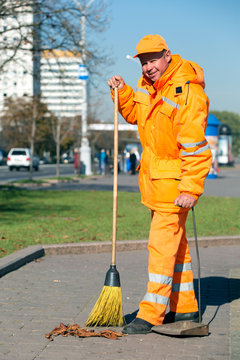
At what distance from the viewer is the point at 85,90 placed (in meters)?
40.1

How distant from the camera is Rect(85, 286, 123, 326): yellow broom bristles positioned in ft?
16.3

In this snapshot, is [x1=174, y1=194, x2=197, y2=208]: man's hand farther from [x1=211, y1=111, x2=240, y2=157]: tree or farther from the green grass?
[x1=211, y1=111, x2=240, y2=157]: tree

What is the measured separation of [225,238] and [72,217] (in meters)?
4.13

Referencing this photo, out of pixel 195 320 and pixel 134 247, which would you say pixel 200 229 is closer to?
pixel 134 247

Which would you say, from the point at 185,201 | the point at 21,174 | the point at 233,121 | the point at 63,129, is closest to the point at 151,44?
the point at 185,201

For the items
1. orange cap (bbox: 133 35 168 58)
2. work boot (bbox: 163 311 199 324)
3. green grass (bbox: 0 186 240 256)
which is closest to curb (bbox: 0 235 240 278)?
green grass (bbox: 0 186 240 256)

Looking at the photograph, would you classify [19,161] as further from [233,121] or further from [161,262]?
[233,121]

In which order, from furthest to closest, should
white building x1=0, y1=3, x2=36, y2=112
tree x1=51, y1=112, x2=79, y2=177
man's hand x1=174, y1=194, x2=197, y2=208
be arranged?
tree x1=51, y1=112, x2=79, y2=177, white building x1=0, y1=3, x2=36, y2=112, man's hand x1=174, y1=194, x2=197, y2=208

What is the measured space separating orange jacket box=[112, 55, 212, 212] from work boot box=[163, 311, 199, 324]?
846mm

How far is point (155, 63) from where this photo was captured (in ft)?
16.0

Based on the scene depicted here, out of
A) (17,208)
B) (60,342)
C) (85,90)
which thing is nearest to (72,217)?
(17,208)

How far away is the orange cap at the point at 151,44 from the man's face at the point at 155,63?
6cm

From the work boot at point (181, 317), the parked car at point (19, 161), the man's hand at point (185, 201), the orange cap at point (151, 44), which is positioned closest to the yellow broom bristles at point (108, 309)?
the work boot at point (181, 317)

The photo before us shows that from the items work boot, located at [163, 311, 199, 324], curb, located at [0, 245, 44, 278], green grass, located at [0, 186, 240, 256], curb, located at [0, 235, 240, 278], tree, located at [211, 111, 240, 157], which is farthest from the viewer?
tree, located at [211, 111, 240, 157]
